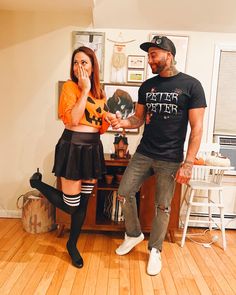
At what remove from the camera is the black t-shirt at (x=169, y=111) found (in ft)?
6.28

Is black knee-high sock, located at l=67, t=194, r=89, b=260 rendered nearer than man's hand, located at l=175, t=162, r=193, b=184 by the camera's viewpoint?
No

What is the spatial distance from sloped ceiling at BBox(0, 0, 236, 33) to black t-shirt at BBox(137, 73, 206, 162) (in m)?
0.86

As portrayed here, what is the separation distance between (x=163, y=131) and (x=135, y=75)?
98 cm

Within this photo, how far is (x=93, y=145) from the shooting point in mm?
1984

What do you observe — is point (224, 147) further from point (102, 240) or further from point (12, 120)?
point (12, 120)

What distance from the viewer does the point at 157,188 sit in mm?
2062

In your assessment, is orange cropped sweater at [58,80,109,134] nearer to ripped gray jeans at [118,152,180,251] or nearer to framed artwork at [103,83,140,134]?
ripped gray jeans at [118,152,180,251]

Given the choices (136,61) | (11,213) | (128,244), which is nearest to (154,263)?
(128,244)

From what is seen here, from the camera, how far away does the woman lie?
1.86m

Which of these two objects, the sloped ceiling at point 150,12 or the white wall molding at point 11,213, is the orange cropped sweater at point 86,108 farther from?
the white wall molding at point 11,213

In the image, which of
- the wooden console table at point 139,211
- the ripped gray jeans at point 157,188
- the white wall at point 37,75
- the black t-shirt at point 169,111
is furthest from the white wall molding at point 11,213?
the black t-shirt at point 169,111

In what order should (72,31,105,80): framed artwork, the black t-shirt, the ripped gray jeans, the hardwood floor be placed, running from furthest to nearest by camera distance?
(72,31,105,80): framed artwork → the ripped gray jeans → the black t-shirt → the hardwood floor

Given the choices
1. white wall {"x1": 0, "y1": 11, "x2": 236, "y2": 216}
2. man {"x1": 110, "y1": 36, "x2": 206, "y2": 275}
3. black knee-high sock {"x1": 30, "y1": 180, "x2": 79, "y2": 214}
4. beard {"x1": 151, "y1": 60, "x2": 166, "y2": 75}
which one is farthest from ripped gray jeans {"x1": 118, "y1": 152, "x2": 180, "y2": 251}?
white wall {"x1": 0, "y1": 11, "x2": 236, "y2": 216}

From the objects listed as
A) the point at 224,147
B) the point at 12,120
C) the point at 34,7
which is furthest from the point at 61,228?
the point at 34,7
